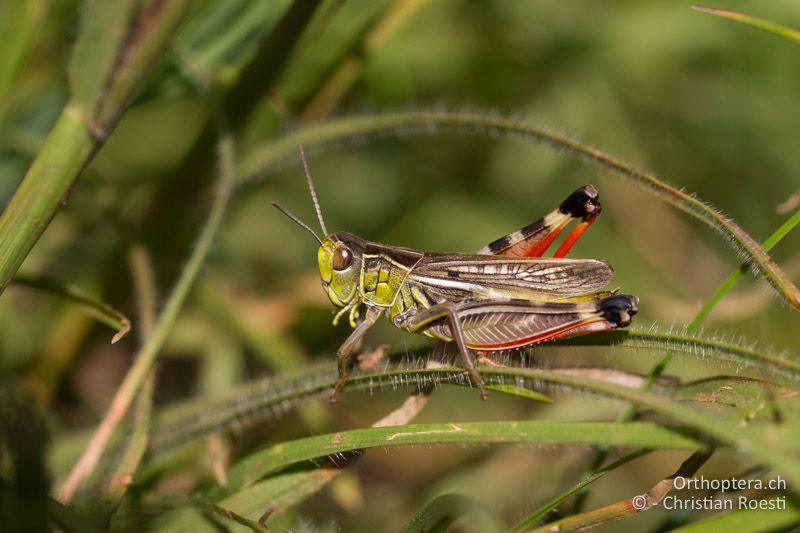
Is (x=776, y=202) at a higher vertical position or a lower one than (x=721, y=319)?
higher

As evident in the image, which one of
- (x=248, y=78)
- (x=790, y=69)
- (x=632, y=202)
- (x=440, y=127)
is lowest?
(x=440, y=127)

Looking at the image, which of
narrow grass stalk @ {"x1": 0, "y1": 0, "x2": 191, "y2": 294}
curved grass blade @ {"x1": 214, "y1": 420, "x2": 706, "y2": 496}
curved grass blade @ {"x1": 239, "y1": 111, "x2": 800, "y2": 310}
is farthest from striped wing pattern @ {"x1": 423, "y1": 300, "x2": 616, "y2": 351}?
narrow grass stalk @ {"x1": 0, "y1": 0, "x2": 191, "y2": 294}

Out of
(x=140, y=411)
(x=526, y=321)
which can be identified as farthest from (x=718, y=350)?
(x=140, y=411)

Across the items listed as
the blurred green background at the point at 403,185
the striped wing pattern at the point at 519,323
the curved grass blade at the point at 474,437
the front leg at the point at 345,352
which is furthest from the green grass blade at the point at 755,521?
the front leg at the point at 345,352

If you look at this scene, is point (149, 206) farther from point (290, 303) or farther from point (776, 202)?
point (776, 202)

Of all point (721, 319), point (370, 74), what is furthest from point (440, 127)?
point (721, 319)

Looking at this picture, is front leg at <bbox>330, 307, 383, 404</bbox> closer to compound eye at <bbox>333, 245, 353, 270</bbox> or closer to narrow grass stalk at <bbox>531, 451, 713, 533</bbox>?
compound eye at <bbox>333, 245, 353, 270</bbox>
